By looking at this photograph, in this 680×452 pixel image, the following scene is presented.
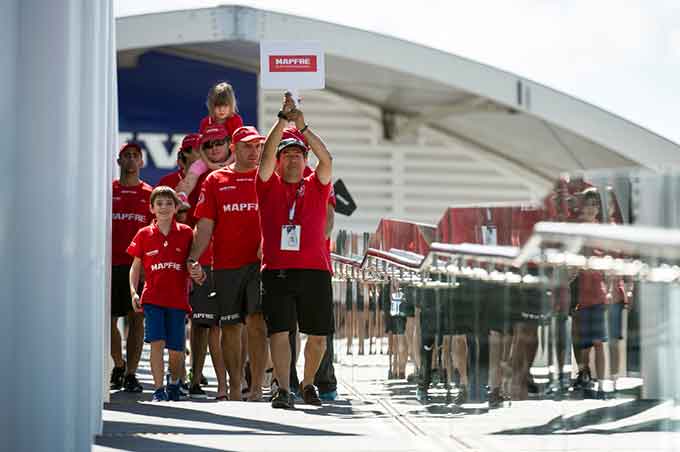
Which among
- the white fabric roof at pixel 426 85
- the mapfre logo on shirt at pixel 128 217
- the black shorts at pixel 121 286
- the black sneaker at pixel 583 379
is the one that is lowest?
the black sneaker at pixel 583 379

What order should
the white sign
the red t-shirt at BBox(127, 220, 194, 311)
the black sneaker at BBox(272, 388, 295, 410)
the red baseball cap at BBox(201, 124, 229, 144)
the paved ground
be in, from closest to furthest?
the paved ground < the black sneaker at BBox(272, 388, 295, 410) < the red t-shirt at BBox(127, 220, 194, 311) < the white sign < the red baseball cap at BBox(201, 124, 229, 144)

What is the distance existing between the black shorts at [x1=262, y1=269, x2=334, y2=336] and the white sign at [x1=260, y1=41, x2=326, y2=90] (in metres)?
1.41

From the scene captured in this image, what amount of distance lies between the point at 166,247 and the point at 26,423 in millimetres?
3357

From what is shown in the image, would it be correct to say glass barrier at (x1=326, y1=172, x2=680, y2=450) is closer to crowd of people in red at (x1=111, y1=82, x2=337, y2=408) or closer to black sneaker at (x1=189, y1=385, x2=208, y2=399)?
crowd of people in red at (x1=111, y1=82, x2=337, y2=408)

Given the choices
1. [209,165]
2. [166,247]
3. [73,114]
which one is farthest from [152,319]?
[73,114]

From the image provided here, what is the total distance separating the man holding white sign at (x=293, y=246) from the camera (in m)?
7.73

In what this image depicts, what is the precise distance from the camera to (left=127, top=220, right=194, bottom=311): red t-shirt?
27.0 ft

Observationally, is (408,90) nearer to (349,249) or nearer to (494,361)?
(349,249)

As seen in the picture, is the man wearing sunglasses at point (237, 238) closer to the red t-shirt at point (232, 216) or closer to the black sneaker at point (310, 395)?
the red t-shirt at point (232, 216)

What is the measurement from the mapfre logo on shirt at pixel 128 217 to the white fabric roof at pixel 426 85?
1069cm

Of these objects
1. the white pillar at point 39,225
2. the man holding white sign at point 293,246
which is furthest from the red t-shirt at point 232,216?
the white pillar at point 39,225

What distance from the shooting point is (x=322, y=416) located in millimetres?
7312

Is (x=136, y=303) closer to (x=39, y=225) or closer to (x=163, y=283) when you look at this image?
(x=163, y=283)

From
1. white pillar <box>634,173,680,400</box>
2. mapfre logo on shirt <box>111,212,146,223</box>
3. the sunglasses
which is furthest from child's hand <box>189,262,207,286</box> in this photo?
white pillar <box>634,173,680,400</box>
